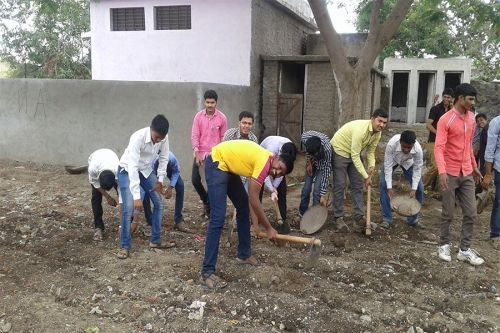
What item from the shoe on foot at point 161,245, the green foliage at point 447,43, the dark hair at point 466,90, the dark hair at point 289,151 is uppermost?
the green foliage at point 447,43

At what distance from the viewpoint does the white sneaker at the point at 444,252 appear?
189 inches

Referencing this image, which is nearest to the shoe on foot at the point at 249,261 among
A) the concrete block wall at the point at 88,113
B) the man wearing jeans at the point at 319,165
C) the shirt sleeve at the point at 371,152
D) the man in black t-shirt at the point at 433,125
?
the man wearing jeans at the point at 319,165

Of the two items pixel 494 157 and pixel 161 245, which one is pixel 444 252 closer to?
pixel 494 157

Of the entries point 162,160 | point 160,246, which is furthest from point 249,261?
point 162,160

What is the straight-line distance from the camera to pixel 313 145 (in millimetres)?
5207

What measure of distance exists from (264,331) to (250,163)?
53.9 inches

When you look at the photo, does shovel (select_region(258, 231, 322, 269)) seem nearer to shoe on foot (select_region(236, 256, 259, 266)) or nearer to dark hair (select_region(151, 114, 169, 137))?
shoe on foot (select_region(236, 256, 259, 266))

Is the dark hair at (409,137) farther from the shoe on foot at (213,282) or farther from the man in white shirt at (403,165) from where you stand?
the shoe on foot at (213,282)

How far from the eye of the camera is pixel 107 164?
486cm

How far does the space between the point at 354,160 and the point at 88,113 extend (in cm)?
599

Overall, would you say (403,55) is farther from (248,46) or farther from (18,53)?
(18,53)

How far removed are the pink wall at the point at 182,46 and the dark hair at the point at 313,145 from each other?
5.20 metres

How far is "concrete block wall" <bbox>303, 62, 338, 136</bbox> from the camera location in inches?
402

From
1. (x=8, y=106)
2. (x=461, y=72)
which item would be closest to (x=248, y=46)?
(x=8, y=106)
